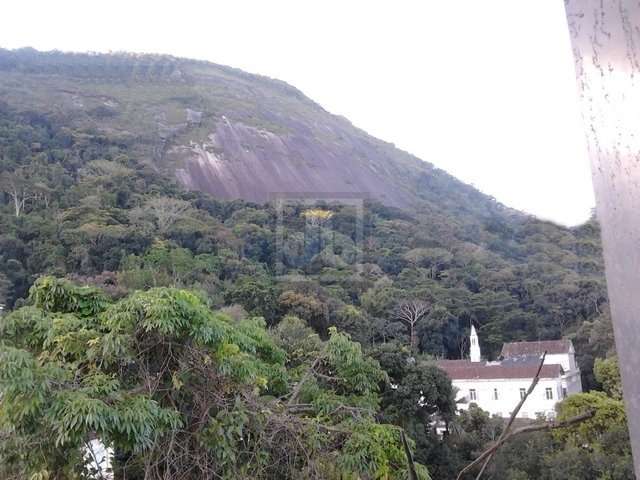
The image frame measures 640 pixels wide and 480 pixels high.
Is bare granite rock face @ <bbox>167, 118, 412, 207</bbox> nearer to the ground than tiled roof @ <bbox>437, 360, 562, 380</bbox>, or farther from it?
→ farther from it

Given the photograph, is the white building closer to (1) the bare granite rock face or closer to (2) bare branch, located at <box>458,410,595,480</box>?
(2) bare branch, located at <box>458,410,595,480</box>

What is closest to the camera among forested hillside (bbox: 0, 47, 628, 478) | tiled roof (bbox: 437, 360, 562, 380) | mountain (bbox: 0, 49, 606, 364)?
forested hillside (bbox: 0, 47, 628, 478)

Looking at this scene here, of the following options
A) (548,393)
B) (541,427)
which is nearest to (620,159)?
(541,427)

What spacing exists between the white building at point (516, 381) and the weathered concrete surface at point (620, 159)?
1564cm

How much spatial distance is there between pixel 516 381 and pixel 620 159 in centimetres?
1639

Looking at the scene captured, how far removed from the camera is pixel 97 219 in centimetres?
2092

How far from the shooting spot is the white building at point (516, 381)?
1516 cm

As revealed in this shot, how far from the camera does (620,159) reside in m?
0.33

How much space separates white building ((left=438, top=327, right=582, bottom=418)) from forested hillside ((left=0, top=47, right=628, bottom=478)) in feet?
2.93

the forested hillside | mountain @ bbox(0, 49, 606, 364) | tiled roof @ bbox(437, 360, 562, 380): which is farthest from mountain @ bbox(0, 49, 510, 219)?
Answer: tiled roof @ bbox(437, 360, 562, 380)

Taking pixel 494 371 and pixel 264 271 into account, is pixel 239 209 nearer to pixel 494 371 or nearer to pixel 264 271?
pixel 264 271

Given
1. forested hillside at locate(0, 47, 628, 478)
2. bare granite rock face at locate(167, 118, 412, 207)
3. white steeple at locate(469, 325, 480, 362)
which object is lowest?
white steeple at locate(469, 325, 480, 362)

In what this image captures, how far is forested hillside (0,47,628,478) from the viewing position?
3146 mm

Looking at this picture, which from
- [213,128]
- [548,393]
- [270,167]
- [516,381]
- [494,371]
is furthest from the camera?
[213,128]
